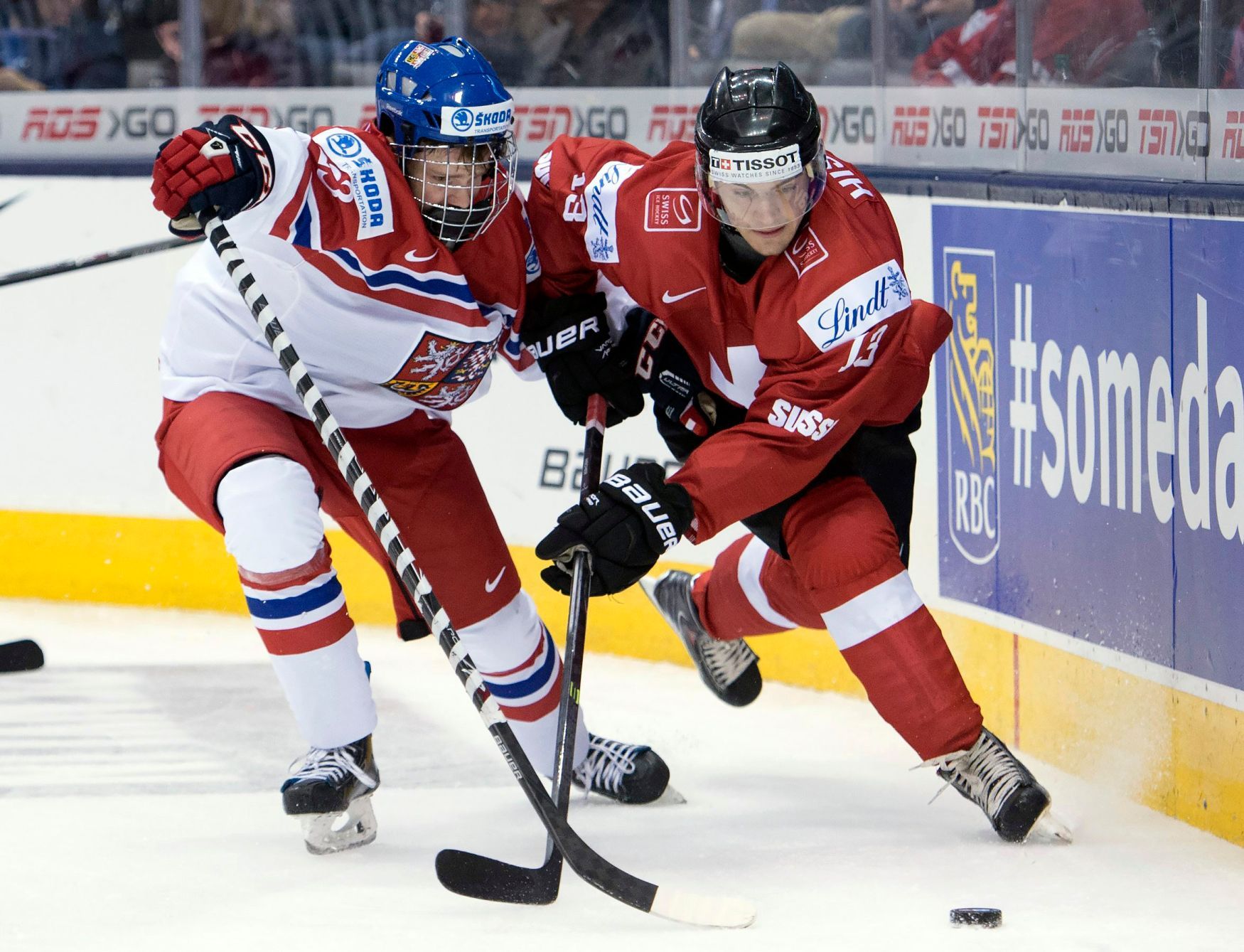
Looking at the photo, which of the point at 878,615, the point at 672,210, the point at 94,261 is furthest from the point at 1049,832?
the point at 94,261

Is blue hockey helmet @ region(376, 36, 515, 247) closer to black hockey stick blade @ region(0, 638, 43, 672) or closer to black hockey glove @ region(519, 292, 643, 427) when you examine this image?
black hockey glove @ region(519, 292, 643, 427)

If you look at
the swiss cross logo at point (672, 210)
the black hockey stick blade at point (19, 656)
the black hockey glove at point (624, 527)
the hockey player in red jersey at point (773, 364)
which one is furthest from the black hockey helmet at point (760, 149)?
the black hockey stick blade at point (19, 656)

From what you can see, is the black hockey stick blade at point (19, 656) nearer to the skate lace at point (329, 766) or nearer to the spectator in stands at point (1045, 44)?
the skate lace at point (329, 766)

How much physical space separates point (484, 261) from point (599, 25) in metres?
1.87

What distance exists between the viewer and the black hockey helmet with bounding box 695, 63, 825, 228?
248cm

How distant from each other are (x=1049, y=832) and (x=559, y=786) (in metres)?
0.73

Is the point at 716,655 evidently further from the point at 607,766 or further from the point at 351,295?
the point at 351,295

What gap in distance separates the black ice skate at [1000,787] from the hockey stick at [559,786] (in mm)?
545

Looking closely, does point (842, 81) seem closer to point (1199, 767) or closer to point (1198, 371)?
point (1198, 371)

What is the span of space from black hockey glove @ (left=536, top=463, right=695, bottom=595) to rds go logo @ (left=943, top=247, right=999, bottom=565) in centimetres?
95

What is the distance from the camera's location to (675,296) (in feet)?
8.93

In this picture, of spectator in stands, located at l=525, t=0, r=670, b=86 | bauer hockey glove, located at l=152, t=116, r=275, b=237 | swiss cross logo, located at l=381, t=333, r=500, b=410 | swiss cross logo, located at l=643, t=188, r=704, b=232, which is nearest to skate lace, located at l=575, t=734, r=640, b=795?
swiss cross logo, located at l=381, t=333, r=500, b=410

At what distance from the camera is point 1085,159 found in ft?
10.3

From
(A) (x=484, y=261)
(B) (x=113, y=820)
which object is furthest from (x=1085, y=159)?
(B) (x=113, y=820)
